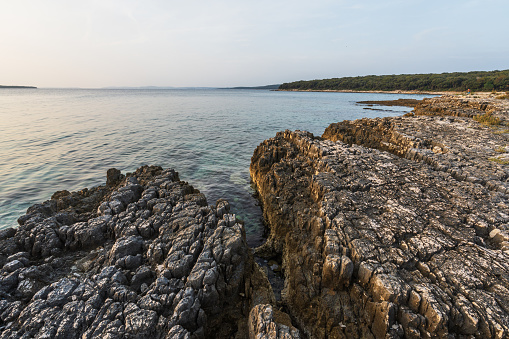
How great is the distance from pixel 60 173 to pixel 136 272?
20.9m

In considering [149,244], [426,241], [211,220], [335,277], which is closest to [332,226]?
[335,277]

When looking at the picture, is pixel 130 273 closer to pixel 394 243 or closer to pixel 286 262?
pixel 286 262

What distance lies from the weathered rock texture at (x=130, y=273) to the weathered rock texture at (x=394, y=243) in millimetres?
2624

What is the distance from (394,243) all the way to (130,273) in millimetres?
10047

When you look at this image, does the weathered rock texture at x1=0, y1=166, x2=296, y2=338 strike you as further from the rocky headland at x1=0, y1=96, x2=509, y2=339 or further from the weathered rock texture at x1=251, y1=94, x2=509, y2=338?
the weathered rock texture at x1=251, y1=94, x2=509, y2=338

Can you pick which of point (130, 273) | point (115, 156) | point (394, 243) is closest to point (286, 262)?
point (394, 243)

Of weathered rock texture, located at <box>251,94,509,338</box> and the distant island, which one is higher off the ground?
the distant island

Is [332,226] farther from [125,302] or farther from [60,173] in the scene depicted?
[60,173]

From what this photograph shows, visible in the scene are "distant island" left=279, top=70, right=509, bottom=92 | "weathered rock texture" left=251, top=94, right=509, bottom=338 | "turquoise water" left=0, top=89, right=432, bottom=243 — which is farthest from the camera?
"distant island" left=279, top=70, right=509, bottom=92

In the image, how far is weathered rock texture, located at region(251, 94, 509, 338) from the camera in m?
6.31

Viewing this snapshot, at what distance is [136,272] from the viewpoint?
8.05m

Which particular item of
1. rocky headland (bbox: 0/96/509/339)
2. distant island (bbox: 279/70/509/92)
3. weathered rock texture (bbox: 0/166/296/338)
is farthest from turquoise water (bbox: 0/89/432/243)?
distant island (bbox: 279/70/509/92)

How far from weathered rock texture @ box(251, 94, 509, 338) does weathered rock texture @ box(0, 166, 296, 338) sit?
2.62 metres

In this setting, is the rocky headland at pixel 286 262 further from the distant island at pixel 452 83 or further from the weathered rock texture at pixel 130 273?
the distant island at pixel 452 83
